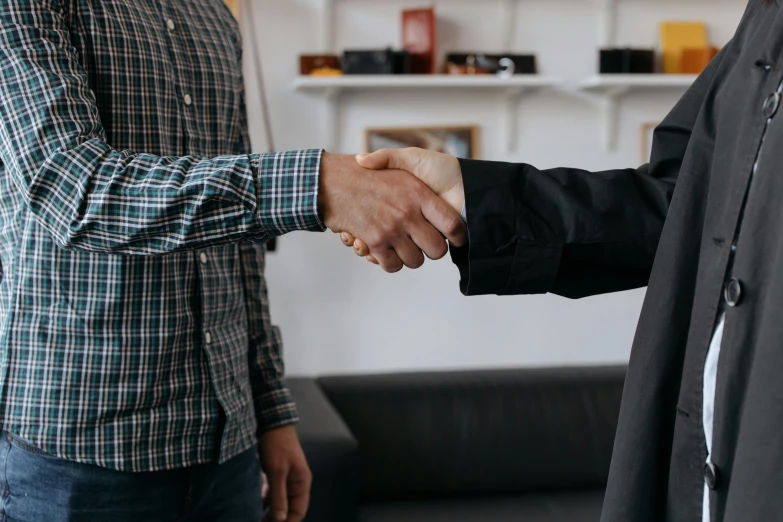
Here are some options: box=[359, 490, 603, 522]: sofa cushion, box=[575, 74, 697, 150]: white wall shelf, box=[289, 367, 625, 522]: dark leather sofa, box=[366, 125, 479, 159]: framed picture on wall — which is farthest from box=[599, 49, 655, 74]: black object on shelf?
box=[359, 490, 603, 522]: sofa cushion

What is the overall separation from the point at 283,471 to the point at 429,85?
1.55m

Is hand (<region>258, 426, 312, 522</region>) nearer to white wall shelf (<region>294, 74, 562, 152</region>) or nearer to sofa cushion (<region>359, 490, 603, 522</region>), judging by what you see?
sofa cushion (<region>359, 490, 603, 522</region>)

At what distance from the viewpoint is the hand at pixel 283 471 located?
1.44 m

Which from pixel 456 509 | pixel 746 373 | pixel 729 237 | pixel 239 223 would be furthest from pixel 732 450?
pixel 456 509

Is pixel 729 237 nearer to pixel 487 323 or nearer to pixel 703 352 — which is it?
pixel 703 352

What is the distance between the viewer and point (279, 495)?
4.74ft

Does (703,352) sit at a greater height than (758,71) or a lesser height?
lesser

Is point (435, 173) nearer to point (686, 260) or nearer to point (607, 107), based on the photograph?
point (686, 260)

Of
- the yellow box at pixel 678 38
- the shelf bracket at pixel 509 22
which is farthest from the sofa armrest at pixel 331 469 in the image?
the yellow box at pixel 678 38

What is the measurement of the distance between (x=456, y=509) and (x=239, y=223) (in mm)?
1704

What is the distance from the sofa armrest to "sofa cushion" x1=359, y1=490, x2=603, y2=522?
0.25 meters

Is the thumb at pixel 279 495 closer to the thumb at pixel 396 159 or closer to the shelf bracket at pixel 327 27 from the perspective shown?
the thumb at pixel 396 159

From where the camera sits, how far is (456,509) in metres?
2.49

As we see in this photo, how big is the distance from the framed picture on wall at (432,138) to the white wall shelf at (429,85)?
0.12m
